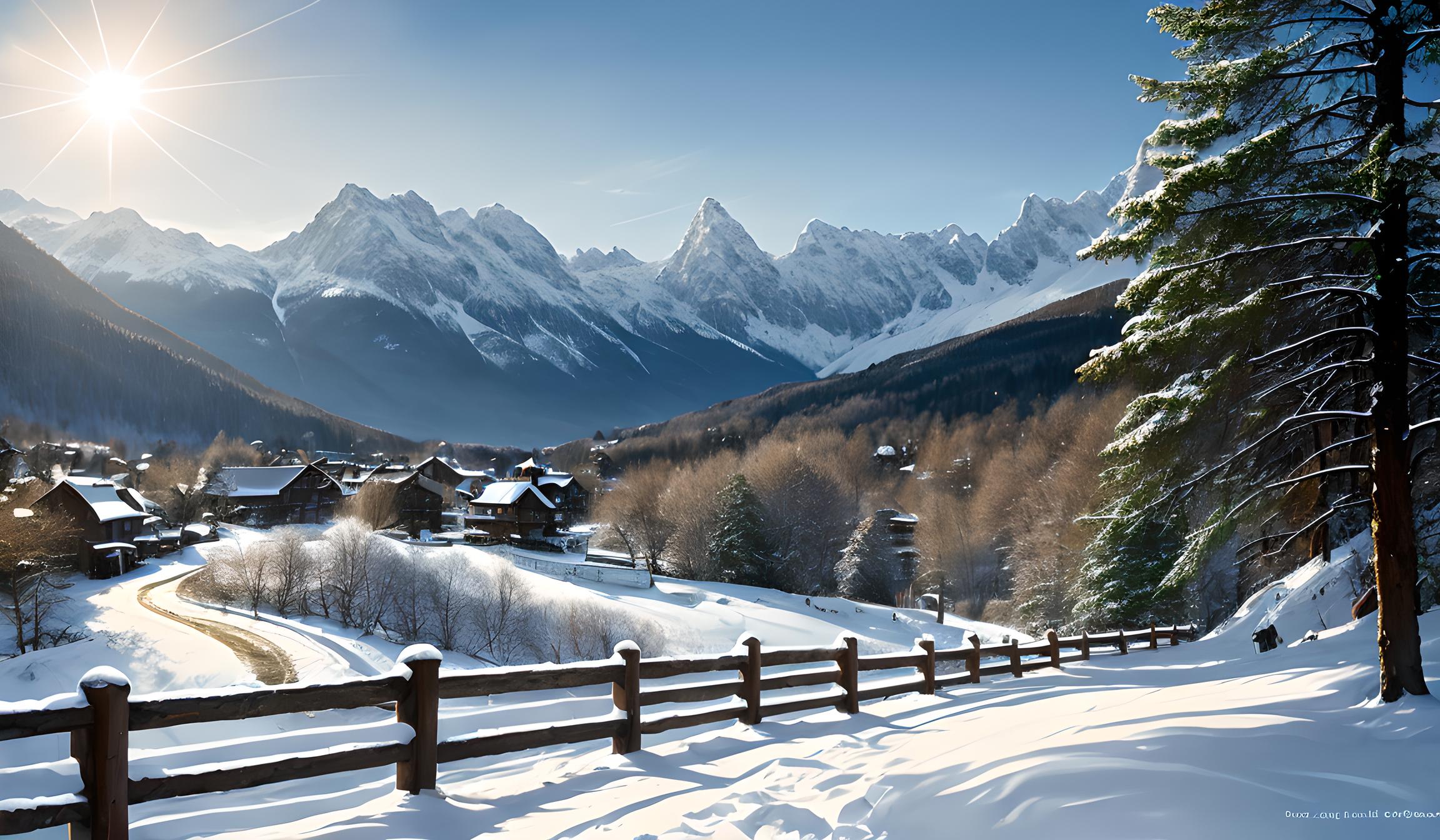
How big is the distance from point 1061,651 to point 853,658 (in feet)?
61.9

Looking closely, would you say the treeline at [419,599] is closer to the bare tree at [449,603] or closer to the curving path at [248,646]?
the bare tree at [449,603]

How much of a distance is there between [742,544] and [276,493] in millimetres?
59073

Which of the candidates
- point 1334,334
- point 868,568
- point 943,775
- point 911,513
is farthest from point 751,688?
point 911,513

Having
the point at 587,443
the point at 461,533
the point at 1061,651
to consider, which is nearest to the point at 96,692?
the point at 1061,651

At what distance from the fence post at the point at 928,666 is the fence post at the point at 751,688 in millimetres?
3768

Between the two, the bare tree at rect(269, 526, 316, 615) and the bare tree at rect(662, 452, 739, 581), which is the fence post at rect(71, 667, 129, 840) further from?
the bare tree at rect(662, 452, 739, 581)

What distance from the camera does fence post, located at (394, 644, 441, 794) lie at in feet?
20.6

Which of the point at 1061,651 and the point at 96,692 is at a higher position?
the point at 96,692

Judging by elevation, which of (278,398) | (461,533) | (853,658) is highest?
(278,398)

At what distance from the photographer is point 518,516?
7600cm

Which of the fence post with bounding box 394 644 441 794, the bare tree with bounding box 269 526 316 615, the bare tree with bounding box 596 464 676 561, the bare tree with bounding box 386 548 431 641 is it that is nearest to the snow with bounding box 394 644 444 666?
the fence post with bounding box 394 644 441 794

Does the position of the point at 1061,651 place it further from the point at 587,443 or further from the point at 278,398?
the point at 278,398

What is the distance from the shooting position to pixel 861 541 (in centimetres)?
6178

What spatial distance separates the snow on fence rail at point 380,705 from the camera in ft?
16.0
